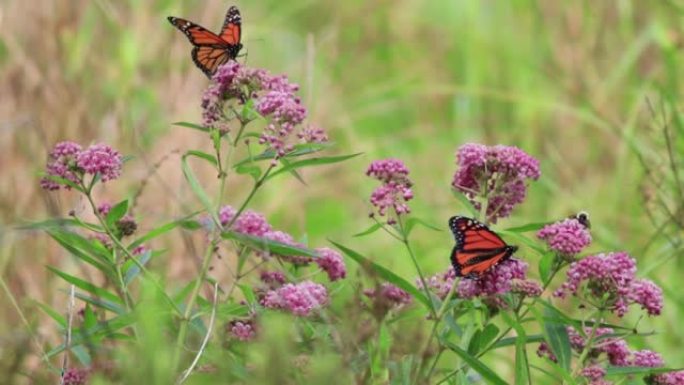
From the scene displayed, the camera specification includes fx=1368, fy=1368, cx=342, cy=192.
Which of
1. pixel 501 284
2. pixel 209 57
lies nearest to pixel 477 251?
pixel 501 284

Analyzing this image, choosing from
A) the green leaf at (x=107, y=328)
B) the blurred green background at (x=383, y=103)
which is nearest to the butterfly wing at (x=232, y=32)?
the green leaf at (x=107, y=328)

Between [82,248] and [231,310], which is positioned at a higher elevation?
[82,248]

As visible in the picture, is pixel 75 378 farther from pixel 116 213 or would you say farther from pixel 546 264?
pixel 546 264

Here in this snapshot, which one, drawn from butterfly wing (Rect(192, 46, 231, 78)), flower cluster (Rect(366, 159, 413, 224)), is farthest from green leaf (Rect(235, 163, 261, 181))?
butterfly wing (Rect(192, 46, 231, 78))

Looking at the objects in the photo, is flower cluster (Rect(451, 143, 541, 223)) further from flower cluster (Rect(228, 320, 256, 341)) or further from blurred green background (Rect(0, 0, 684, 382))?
blurred green background (Rect(0, 0, 684, 382))

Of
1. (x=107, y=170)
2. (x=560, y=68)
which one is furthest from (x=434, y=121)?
(x=107, y=170)

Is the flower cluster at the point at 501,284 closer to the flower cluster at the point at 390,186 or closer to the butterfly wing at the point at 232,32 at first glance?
the flower cluster at the point at 390,186
